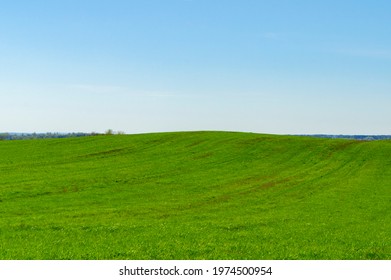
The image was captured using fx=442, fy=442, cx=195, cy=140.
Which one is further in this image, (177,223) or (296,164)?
(296,164)

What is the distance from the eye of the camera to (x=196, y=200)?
34.8 metres

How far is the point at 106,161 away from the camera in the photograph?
188 feet

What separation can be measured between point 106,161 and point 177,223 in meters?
33.4

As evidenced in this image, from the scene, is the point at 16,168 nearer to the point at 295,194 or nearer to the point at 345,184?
the point at 295,194

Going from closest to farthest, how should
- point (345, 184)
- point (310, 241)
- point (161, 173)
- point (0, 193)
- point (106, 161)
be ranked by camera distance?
point (310, 241), point (0, 193), point (345, 184), point (161, 173), point (106, 161)

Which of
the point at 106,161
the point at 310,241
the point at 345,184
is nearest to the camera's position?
the point at 310,241

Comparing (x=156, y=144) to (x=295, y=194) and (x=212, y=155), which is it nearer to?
(x=212, y=155)

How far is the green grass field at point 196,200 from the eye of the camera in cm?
1875

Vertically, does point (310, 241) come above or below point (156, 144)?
below

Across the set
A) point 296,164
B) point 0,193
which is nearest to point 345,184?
point 296,164

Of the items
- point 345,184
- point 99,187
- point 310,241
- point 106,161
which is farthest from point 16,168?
point 310,241

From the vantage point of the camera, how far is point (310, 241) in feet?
67.2

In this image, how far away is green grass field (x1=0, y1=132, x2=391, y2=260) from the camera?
1875cm
